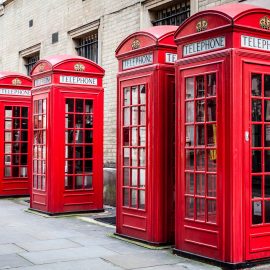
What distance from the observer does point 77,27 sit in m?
13.5

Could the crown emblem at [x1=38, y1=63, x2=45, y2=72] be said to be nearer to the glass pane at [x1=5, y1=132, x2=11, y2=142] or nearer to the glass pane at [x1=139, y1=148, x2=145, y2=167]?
the glass pane at [x1=5, y1=132, x2=11, y2=142]

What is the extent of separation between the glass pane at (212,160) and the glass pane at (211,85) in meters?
0.67

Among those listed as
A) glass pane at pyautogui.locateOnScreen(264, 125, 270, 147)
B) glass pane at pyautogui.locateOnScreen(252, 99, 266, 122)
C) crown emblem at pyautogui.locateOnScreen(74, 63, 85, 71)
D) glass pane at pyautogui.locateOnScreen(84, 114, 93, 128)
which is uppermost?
crown emblem at pyautogui.locateOnScreen(74, 63, 85, 71)

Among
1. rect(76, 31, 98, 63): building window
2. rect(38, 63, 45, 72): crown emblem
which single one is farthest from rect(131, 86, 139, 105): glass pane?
rect(76, 31, 98, 63): building window

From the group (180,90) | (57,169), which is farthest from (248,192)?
(57,169)

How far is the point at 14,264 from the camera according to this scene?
6.02 meters

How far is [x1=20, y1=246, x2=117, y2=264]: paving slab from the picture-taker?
6270mm

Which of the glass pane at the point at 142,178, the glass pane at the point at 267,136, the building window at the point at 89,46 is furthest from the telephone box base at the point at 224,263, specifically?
the building window at the point at 89,46

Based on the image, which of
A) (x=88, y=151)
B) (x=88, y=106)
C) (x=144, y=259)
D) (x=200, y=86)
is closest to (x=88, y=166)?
(x=88, y=151)

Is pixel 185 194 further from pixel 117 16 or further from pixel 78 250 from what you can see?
pixel 117 16

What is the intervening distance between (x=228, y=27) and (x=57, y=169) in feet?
16.6

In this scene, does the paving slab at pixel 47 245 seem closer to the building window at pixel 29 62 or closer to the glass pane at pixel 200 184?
the glass pane at pixel 200 184

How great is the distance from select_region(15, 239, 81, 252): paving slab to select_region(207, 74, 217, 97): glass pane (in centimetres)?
283

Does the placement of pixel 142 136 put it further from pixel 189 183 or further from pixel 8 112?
pixel 8 112
